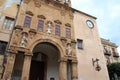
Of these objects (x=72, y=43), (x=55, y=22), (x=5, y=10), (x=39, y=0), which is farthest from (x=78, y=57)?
(x=5, y=10)

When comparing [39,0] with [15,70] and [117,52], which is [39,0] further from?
[117,52]

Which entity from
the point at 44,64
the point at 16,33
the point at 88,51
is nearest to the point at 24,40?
the point at 16,33

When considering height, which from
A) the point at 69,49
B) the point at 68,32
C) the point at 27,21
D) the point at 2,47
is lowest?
the point at 2,47

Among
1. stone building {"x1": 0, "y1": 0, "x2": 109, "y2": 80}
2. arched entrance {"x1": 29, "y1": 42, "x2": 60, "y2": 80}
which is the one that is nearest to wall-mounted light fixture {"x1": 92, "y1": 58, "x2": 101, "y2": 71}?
stone building {"x1": 0, "y1": 0, "x2": 109, "y2": 80}

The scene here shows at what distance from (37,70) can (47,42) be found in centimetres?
406

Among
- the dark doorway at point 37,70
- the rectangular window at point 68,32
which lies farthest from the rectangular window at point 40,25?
the dark doorway at point 37,70

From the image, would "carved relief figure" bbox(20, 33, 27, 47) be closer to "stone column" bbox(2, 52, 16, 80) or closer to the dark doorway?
"stone column" bbox(2, 52, 16, 80)

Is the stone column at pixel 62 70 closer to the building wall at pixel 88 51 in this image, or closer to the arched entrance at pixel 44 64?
the building wall at pixel 88 51

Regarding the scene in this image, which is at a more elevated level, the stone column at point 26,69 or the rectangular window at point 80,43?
the rectangular window at point 80,43

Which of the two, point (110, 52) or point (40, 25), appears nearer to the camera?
point (40, 25)

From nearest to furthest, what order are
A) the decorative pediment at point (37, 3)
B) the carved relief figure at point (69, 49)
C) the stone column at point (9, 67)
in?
the stone column at point (9, 67) → the carved relief figure at point (69, 49) → the decorative pediment at point (37, 3)

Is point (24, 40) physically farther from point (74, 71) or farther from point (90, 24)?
point (90, 24)

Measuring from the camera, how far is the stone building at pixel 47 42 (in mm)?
10805

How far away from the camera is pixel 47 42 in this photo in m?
12.2
